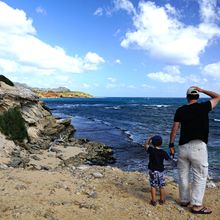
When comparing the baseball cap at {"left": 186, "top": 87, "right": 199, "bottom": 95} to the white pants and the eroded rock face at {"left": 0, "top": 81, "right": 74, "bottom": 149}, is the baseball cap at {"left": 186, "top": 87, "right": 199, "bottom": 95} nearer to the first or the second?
the white pants

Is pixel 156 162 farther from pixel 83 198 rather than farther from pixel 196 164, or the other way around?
pixel 83 198

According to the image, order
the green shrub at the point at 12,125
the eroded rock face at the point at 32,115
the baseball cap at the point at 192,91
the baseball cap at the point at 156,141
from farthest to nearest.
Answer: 1. the eroded rock face at the point at 32,115
2. the green shrub at the point at 12,125
3. the baseball cap at the point at 156,141
4. the baseball cap at the point at 192,91

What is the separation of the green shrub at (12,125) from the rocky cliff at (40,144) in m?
0.39

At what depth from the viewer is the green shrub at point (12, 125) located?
76.7 feet

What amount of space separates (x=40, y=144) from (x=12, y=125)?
252 cm

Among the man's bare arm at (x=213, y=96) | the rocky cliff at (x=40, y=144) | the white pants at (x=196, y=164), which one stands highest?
the man's bare arm at (x=213, y=96)

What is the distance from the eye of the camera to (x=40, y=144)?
1018 inches

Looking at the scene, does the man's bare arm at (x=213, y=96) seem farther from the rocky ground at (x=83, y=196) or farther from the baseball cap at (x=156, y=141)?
the rocky ground at (x=83, y=196)

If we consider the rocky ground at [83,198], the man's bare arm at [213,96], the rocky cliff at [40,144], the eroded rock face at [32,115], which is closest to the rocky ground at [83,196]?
the rocky ground at [83,198]

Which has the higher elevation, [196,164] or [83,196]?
[196,164]

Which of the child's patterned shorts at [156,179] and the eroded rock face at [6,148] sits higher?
the child's patterned shorts at [156,179]

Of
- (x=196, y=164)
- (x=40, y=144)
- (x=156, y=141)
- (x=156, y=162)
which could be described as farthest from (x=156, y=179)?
(x=40, y=144)

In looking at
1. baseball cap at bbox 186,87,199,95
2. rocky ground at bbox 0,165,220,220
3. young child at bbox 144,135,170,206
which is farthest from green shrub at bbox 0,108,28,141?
baseball cap at bbox 186,87,199,95

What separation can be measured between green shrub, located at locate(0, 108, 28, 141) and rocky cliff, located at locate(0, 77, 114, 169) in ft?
1.29
